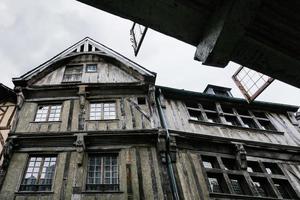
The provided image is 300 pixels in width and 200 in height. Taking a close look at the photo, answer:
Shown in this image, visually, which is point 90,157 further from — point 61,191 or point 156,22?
point 156,22

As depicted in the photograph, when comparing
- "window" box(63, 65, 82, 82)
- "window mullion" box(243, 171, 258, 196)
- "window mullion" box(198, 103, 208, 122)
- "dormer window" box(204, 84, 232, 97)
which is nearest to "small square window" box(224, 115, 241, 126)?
"window mullion" box(198, 103, 208, 122)

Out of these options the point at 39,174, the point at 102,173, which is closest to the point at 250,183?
the point at 102,173

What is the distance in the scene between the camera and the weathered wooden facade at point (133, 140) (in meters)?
8.69

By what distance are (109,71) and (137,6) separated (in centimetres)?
1163

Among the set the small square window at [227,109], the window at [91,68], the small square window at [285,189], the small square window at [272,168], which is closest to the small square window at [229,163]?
the small square window at [272,168]

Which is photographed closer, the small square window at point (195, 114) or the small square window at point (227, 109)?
the small square window at point (195, 114)

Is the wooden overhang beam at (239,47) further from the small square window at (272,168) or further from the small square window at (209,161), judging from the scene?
the small square window at (272,168)

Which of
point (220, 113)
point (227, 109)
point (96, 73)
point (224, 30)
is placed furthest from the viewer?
point (227, 109)

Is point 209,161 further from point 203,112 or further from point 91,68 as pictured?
point 91,68

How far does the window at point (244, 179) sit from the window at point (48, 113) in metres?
6.34

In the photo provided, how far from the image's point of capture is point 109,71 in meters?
13.5

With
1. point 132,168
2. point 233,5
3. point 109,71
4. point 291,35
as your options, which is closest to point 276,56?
point 291,35

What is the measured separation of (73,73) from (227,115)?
814 cm

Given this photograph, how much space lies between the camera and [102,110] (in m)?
11.3
